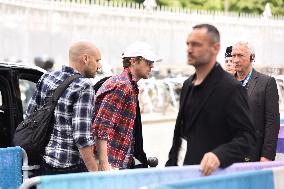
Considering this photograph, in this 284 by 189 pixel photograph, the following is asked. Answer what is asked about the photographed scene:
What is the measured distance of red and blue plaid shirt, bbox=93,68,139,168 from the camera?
636cm

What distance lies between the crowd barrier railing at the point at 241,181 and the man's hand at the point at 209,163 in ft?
0.17

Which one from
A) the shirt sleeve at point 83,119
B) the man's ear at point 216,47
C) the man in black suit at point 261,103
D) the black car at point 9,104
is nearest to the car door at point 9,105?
the black car at point 9,104

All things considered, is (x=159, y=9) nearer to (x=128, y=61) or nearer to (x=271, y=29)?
(x=271, y=29)

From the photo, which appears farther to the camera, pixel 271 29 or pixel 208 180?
pixel 271 29

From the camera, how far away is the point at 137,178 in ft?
16.1

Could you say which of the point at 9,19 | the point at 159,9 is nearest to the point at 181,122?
the point at 9,19

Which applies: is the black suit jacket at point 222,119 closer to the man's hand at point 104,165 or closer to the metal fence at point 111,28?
the man's hand at point 104,165

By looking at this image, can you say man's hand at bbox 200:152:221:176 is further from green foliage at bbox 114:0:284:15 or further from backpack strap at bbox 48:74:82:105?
green foliage at bbox 114:0:284:15

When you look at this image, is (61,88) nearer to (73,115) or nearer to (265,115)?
(73,115)

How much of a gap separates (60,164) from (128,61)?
115cm

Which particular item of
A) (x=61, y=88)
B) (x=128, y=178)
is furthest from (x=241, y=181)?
(x=61, y=88)

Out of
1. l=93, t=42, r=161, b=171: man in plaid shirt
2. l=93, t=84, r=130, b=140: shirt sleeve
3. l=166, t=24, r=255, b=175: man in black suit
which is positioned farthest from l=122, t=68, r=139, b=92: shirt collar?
l=166, t=24, r=255, b=175: man in black suit

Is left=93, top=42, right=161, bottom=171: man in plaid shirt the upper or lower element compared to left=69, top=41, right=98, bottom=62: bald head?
lower

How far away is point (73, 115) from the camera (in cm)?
582
